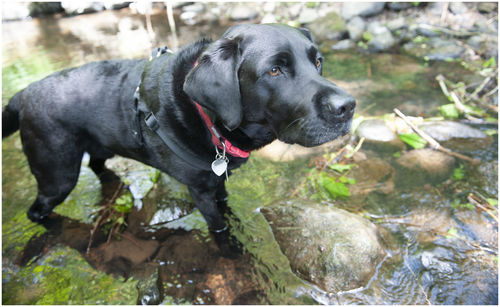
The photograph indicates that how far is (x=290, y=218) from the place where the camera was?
292 centimetres

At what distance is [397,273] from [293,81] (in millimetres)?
1877

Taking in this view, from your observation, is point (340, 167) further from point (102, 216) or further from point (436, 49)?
point (436, 49)

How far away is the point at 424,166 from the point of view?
3.56m

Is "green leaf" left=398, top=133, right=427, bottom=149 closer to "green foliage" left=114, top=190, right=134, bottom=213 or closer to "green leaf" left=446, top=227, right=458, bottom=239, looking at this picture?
"green leaf" left=446, top=227, right=458, bottom=239

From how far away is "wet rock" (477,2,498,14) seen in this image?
6815 millimetres

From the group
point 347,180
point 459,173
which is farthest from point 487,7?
point 347,180

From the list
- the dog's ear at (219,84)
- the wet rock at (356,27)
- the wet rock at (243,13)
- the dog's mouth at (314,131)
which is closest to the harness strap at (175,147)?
the dog's ear at (219,84)

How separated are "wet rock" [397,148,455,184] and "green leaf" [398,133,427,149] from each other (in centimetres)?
6

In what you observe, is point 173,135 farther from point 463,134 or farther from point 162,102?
point 463,134

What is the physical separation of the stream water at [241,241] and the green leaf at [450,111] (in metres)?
0.68

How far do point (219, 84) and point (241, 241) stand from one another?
1692 mm

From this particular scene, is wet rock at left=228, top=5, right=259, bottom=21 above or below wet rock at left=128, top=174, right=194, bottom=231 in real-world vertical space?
above

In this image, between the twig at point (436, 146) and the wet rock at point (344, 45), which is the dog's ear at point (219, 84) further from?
the wet rock at point (344, 45)

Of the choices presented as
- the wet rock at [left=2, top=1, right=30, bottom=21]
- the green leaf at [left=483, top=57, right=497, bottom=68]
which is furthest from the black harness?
the wet rock at [left=2, top=1, right=30, bottom=21]
